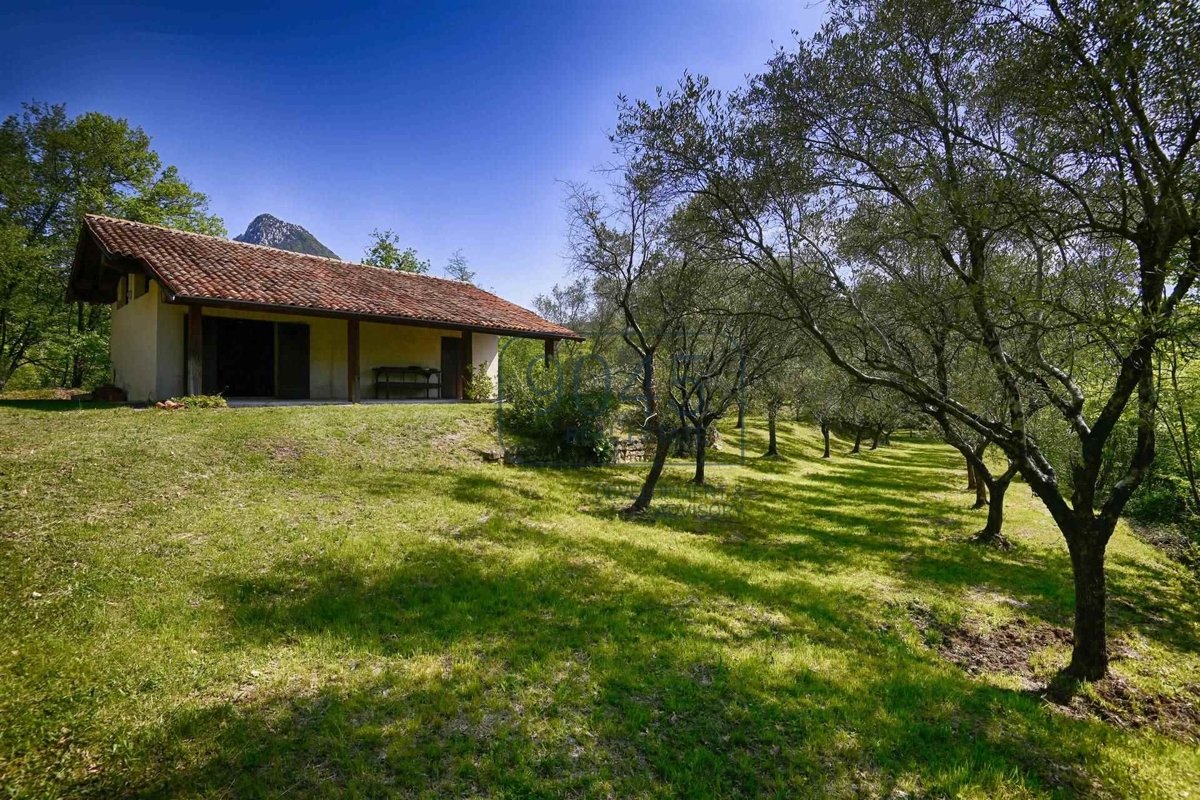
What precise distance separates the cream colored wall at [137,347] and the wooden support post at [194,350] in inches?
45.8

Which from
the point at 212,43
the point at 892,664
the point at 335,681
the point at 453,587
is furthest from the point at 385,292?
the point at 892,664

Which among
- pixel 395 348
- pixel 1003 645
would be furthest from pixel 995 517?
pixel 395 348

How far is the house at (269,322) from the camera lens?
1201cm

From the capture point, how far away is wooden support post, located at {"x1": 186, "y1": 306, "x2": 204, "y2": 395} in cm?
1145

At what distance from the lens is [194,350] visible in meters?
11.6

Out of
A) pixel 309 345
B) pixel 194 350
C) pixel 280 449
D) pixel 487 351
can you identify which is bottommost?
pixel 280 449

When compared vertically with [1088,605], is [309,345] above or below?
above

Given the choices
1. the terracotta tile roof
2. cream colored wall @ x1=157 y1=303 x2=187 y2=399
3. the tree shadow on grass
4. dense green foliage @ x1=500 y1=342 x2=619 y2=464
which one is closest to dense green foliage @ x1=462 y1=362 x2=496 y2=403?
the terracotta tile roof

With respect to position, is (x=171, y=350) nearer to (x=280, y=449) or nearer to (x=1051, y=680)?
(x=280, y=449)

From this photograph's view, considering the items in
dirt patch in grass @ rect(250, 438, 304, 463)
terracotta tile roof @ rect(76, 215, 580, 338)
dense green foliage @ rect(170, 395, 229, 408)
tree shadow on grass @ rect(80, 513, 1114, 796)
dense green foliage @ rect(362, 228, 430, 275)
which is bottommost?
tree shadow on grass @ rect(80, 513, 1114, 796)

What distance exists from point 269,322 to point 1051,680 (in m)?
17.5

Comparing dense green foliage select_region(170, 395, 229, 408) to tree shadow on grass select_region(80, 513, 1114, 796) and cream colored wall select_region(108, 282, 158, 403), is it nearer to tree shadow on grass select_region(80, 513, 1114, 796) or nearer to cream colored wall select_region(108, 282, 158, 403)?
cream colored wall select_region(108, 282, 158, 403)

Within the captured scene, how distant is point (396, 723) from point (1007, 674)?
5.56m

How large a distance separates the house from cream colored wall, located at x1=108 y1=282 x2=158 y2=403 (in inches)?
2.0
